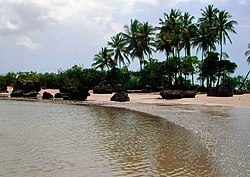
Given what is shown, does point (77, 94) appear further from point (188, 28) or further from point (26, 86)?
point (188, 28)

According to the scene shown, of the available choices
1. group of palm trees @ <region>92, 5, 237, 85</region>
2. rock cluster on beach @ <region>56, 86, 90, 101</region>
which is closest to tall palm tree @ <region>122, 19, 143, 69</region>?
group of palm trees @ <region>92, 5, 237, 85</region>

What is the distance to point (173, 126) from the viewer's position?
12.9 meters

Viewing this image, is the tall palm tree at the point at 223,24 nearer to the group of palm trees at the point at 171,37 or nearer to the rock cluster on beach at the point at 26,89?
the group of palm trees at the point at 171,37

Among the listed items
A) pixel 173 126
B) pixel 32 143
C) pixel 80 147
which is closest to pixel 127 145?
pixel 80 147

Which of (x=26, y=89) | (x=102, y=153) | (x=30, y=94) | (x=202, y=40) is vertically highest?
(x=202, y=40)

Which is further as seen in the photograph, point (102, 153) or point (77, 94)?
point (77, 94)

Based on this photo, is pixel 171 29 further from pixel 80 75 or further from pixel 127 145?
pixel 127 145

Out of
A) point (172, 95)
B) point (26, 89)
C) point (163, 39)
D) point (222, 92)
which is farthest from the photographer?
point (163, 39)

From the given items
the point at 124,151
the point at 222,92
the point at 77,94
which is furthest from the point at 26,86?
the point at 124,151

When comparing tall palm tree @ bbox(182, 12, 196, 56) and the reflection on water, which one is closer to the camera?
the reflection on water

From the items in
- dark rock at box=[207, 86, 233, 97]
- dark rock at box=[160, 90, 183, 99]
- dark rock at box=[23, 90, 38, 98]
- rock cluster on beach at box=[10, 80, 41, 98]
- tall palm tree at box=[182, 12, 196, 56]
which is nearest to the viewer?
dark rock at box=[160, 90, 183, 99]

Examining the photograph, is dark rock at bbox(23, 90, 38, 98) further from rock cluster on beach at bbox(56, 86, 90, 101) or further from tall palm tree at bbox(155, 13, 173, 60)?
tall palm tree at bbox(155, 13, 173, 60)

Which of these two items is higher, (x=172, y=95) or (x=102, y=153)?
(x=172, y=95)


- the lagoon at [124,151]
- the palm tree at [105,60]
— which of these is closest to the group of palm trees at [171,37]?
the palm tree at [105,60]
